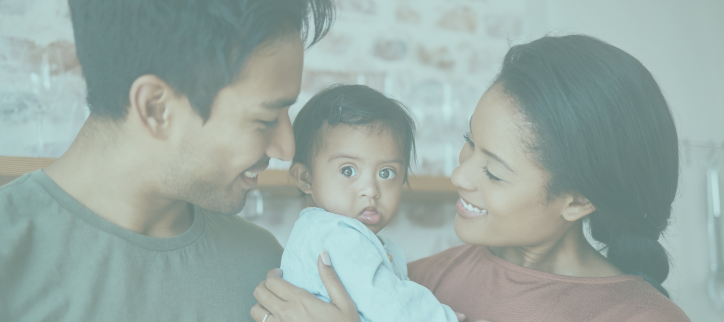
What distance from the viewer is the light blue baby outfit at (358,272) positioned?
1.08 metres

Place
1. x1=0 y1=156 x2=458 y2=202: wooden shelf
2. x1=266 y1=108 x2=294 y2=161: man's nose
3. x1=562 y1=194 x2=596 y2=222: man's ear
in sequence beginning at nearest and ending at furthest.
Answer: x1=266 y1=108 x2=294 y2=161: man's nose < x1=562 y1=194 x2=596 y2=222: man's ear < x1=0 y1=156 x2=458 y2=202: wooden shelf

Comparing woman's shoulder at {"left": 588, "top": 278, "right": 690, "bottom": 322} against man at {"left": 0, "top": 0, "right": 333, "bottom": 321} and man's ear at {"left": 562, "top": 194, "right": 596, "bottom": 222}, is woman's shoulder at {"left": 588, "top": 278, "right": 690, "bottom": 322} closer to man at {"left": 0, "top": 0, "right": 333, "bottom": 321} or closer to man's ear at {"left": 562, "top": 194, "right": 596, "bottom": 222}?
man's ear at {"left": 562, "top": 194, "right": 596, "bottom": 222}

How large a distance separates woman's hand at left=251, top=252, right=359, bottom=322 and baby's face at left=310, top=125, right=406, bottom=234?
20 centimetres

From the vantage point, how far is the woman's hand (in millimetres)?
1074

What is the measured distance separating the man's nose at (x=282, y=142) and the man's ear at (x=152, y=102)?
0.22m

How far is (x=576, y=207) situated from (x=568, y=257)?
0.51 ft

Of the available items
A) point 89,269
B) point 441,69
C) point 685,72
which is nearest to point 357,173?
point 89,269

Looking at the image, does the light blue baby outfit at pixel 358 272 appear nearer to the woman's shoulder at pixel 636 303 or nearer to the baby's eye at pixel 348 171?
the baby's eye at pixel 348 171

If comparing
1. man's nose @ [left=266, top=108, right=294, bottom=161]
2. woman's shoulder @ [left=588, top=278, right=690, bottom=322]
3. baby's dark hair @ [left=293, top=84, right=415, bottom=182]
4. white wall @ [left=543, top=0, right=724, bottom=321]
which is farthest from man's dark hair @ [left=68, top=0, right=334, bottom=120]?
white wall @ [left=543, top=0, right=724, bottom=321]

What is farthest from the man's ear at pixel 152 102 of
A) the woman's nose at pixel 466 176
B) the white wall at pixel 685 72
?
the white wall at pixel 685 72

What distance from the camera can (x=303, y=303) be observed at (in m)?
1.11

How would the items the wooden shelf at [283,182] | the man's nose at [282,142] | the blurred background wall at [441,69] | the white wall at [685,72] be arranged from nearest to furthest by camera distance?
the man's nose at [282,142] → the wooden shelf at [283,182] → the blurred background wall at [441,69] → the white wall at [685,72]

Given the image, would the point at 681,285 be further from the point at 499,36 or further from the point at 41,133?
the point at 41,133

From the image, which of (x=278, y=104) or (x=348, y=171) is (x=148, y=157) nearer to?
(x=278, y=104)
